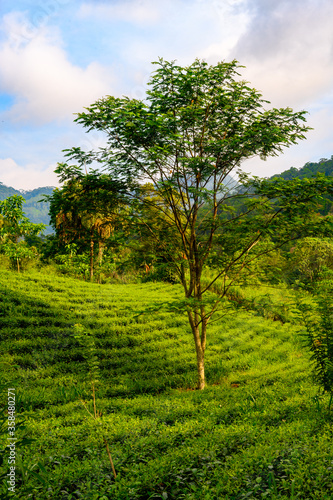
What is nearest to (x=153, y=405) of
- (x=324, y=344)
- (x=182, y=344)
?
(x=324, y=344)

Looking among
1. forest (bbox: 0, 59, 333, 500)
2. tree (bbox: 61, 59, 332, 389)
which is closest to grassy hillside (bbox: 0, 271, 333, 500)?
forest (bbox: 0, 59, 333, 500)

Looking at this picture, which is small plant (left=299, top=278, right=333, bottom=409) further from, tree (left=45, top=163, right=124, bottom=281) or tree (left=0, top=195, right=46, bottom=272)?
tree (left=0, top=195, right=46, bottom=272)

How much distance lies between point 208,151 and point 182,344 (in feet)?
18.7

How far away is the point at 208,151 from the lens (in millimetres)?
6145

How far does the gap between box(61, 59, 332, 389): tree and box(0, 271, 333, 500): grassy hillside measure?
1546 mm

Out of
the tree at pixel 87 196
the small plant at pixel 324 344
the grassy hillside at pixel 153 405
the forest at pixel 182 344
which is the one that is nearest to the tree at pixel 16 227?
the grassy hillside at pixel 153 405

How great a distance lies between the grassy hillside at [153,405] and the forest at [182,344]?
0.03 m

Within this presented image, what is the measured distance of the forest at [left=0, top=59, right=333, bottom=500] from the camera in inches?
134

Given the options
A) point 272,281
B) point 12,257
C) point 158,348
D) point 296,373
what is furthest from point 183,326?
point 12,257

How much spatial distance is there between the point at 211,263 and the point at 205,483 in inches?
186

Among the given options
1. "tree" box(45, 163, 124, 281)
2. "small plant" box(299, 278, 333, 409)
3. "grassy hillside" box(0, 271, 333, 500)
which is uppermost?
"tree" box(45, 163, 124, 281)

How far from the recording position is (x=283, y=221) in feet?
A: 19.4

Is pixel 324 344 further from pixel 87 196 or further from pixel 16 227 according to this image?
pixel 16 227

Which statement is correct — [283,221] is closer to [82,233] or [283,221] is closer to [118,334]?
[82,233]
